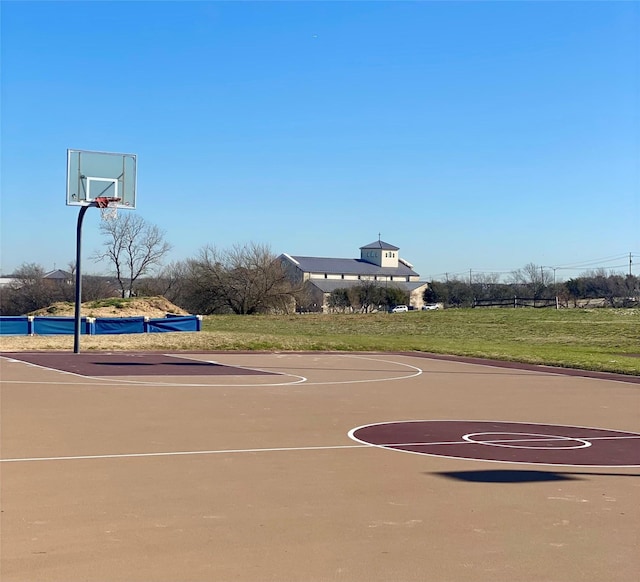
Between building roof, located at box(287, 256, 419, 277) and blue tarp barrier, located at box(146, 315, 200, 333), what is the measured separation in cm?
8299

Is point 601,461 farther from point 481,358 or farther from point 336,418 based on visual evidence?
point 481,358

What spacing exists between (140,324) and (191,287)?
3847cm

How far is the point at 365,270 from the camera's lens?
13600cm

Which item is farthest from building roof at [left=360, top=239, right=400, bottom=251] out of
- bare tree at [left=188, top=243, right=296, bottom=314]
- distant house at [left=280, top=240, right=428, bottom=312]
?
bare tree at [left=188, top=243, right=296, bottom=314]

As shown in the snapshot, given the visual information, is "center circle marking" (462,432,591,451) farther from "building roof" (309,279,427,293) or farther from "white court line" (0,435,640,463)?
"building roof" (309,279,427,293)

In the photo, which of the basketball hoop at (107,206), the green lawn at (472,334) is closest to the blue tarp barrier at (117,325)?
the green lawn at (472,334)

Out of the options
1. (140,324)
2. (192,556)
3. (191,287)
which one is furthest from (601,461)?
(191,287)

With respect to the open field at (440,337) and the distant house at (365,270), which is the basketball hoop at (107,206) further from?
the distant house at (365,270)

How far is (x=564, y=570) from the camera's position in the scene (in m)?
6.53

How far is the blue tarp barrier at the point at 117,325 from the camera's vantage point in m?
40.4

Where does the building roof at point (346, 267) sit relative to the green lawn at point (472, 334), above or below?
above

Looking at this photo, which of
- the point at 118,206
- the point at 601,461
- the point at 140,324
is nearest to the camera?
the point at 601,461

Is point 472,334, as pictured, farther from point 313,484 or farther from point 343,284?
point 343,284

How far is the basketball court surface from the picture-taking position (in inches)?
260
